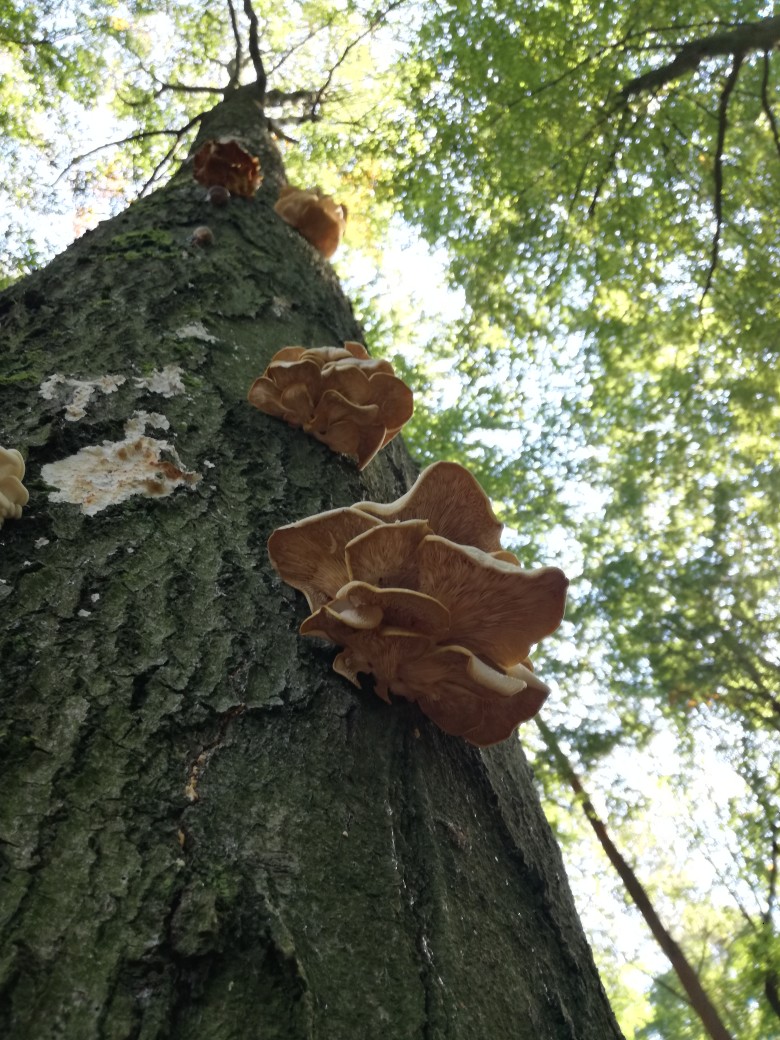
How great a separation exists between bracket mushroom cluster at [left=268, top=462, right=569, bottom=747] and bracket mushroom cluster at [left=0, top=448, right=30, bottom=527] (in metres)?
0.58

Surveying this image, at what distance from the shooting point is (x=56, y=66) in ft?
27.6

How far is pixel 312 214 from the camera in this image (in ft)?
12.8

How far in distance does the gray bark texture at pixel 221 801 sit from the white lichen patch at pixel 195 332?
0.27m

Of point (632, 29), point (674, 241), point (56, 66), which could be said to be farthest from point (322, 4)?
point (674, 241)

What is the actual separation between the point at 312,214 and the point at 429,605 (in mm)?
3080

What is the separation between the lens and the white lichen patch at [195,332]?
8.22ft

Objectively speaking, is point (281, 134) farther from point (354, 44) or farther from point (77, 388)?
point (77, 388)

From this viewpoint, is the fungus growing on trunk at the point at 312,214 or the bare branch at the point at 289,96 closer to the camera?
the fungus growing on trunk at the point at 312,214

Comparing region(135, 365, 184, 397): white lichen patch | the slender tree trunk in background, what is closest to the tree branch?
region(135, 365, 184, 397): white lichen patch

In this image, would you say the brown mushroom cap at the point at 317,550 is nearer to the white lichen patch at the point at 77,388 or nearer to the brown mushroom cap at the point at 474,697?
the brown mushroom cap at the point at 474,697

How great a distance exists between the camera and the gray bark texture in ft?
3.25

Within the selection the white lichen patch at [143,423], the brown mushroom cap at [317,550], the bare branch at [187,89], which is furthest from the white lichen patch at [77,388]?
the bare branch at [187,89]

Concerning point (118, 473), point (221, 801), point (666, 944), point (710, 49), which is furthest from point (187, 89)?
point (666, 944)

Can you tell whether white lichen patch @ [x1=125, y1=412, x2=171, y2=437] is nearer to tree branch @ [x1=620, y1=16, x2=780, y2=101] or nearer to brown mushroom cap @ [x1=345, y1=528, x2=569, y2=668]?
brown mushroom cap @ [x1=345, y1=528, x2=569, y2=668]
